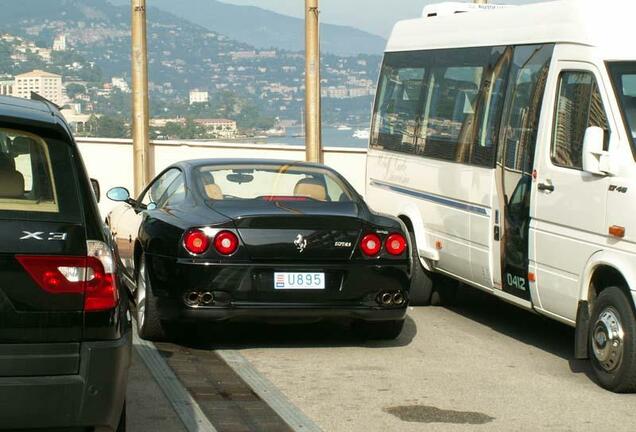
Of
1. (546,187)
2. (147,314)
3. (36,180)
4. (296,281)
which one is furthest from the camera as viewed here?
Result: (147,314)

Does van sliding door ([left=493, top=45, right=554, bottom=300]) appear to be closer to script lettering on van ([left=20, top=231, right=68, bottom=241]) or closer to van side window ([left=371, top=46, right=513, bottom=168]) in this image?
van side window ([left=371, top=46, right=513, bottom=168])

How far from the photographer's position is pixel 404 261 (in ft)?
31.9

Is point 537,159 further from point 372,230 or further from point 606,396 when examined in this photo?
point 606,396

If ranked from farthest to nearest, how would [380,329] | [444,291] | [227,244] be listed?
[444,291]
[380,329]
[227,244]

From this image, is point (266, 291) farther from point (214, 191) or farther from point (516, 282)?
point (516, 282)

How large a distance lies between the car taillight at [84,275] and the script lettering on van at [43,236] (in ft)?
0.24

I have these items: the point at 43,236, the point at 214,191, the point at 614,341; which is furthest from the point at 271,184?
the point at 43,236

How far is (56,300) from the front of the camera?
5117 millimetres

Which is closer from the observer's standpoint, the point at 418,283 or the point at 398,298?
the point at 398,298

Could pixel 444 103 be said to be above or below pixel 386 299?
above

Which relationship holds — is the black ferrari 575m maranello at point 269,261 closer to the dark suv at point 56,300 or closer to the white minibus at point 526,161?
the white minibus at point 526,161

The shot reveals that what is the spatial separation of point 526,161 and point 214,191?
2392mm

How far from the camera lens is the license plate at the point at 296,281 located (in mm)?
9336

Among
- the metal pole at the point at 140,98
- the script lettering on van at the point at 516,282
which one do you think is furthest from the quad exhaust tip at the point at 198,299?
the metal pole at the point at 140,98
